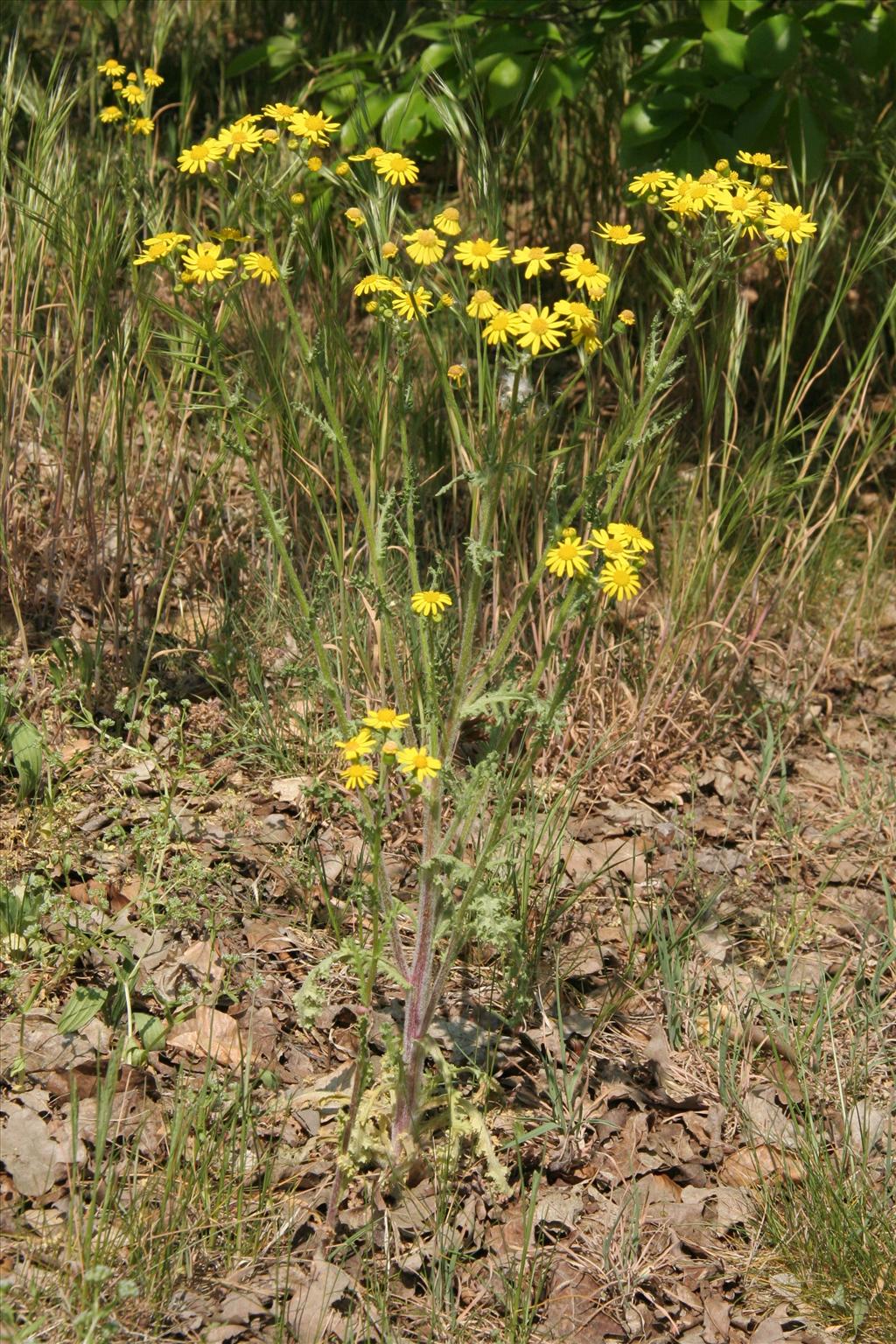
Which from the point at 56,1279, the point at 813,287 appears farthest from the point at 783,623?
the point at 56,1279

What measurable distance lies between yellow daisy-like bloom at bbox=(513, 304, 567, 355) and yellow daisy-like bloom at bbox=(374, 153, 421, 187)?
15.1 inches

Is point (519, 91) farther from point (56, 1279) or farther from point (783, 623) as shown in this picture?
point (56, 1279)

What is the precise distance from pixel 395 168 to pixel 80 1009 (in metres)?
1.38

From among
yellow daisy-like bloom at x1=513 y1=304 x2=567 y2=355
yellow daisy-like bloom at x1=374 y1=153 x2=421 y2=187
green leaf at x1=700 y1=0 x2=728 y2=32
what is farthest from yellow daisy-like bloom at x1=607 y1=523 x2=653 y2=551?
green leaf at x1=700 y1=0 x2=728 y2=32

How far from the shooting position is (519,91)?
110 inches

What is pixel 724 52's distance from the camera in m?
2.72

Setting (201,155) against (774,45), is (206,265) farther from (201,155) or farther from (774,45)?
(774,45)

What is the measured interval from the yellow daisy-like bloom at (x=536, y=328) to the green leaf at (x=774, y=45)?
1.38 meters

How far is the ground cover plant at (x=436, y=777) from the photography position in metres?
1.76

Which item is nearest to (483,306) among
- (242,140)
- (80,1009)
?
(242,140)

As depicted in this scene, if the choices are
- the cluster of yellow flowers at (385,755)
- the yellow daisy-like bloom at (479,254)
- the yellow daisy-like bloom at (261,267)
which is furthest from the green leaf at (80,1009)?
the yellow daisy-like bloom at (479,254)

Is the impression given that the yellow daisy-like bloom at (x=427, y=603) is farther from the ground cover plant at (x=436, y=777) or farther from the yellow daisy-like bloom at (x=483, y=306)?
the yellow daisy-like bloom at (x=483, y=306)

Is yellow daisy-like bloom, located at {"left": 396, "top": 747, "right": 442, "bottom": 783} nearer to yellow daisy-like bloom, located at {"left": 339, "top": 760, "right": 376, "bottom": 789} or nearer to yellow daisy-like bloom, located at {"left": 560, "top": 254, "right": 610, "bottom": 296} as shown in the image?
yellow daisy-like bloom, located at {"left": 339, "top": 760, "right": 376, "bottom": 789}

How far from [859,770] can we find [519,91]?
1.69 metres
